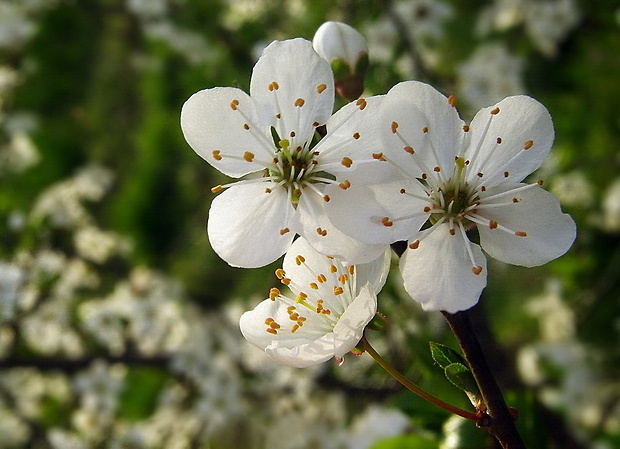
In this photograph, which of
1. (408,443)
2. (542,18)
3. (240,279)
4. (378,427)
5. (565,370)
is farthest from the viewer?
(240,279)

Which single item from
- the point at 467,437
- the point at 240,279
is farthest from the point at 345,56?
the point at 240,279

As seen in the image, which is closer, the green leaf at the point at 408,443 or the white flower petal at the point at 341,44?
the white flower petal at the point at 341,44

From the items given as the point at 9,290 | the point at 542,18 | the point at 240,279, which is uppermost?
the point at 542,18

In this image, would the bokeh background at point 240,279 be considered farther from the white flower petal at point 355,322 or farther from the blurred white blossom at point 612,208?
the white flower petal at point 355,322

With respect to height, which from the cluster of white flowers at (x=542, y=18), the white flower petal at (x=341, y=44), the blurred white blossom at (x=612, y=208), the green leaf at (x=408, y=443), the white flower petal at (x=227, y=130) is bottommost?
the green leaf at (x=408, y=443)

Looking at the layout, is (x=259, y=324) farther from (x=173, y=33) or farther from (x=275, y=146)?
(x=173, y=33)

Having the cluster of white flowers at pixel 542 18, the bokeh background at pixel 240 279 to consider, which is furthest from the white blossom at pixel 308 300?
the cluster of white flowers at pixel 542 18

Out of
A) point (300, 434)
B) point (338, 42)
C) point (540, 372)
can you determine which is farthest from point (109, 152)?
point (338, 42)

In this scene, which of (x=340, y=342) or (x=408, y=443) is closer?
(x=340, y=342)
